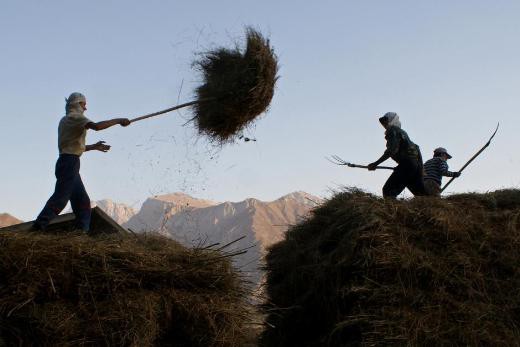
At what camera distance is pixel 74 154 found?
19.0 ft

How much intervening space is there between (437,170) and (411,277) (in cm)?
Answer: 417

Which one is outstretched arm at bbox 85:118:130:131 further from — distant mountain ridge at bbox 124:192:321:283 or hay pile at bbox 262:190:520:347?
distant mountain ridge at bbox 124:192:321:283

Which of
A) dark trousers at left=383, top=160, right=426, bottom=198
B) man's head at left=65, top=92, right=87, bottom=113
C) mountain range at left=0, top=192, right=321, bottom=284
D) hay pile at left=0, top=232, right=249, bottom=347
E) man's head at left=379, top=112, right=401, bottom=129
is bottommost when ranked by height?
hay pile at left=0, top=232, right=249, bottom=347

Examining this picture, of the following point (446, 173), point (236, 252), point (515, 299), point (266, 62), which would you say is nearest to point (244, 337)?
point (236, 252)

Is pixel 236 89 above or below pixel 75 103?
above

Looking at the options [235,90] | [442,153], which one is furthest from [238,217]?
[235,90]

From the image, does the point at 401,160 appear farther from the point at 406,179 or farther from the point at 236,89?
the point at 236,89

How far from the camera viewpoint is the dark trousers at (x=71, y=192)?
18.0 feet

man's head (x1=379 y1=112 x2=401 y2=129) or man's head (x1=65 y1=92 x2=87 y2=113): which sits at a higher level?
man's head (x1=379 y1=112 x2=401 y2=129)

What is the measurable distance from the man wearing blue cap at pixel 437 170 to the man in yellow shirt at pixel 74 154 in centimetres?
479

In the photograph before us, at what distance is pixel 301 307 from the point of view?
6004mm

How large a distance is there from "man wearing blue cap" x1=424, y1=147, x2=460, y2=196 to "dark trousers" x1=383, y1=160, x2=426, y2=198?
124 centimetres

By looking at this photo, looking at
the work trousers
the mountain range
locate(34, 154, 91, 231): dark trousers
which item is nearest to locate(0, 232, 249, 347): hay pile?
locate(34, 154, 91, 231): dark trousers

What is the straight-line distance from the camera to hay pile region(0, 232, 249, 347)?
3799 millimetres
